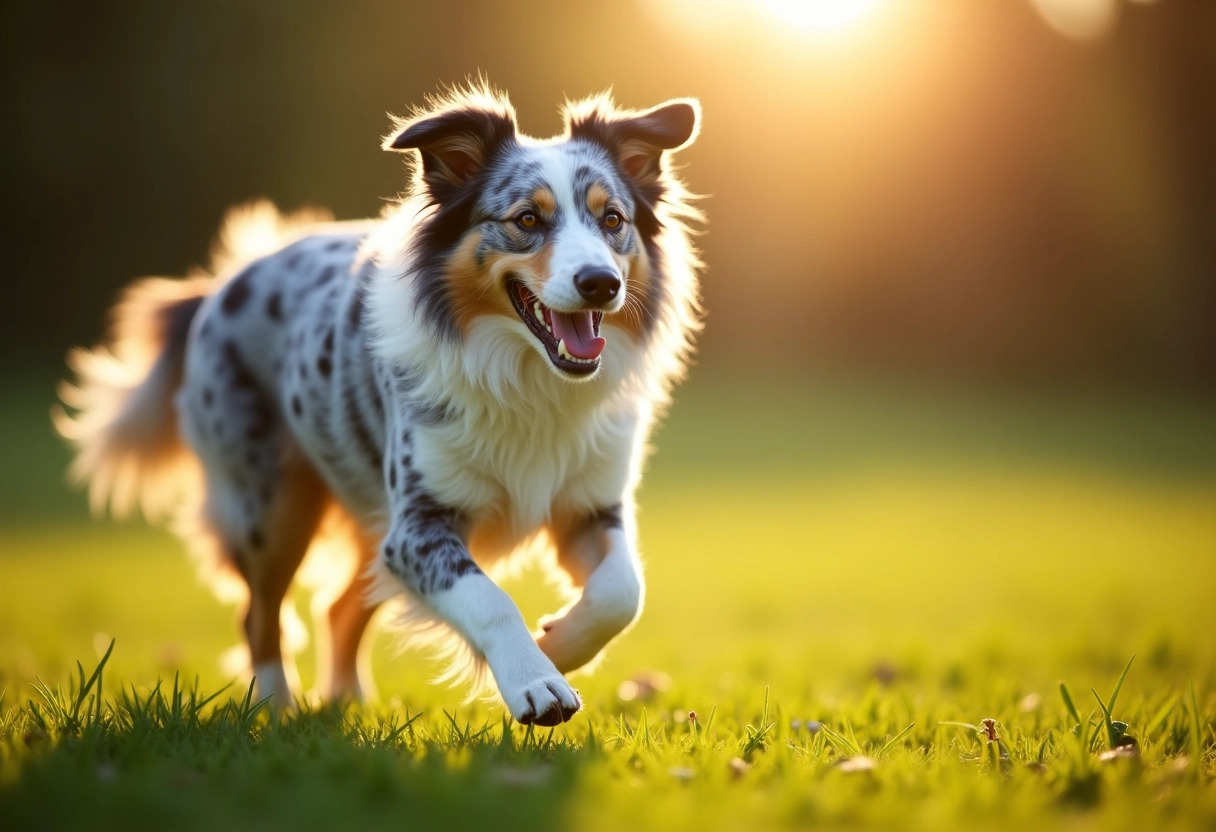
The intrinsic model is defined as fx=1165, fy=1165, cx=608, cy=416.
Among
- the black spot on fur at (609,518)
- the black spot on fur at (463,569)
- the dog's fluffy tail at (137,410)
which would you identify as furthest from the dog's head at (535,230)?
the dog's fluffy tail at (137,410)

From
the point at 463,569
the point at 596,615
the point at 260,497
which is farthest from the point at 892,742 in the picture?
the point at 260,497

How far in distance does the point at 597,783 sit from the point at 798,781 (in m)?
0.53

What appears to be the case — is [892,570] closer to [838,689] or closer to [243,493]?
[838,689]

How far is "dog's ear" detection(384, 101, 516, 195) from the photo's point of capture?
433 cm

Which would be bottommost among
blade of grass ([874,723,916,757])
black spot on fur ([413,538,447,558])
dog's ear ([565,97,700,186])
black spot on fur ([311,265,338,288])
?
blade of grass ([874,723,916,757])

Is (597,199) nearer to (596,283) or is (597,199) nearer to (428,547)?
(596,283)

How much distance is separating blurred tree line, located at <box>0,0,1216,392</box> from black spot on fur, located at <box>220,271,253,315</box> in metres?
15.9

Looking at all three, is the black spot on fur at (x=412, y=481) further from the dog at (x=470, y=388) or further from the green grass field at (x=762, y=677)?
the green grass field at (x=762, y=677)

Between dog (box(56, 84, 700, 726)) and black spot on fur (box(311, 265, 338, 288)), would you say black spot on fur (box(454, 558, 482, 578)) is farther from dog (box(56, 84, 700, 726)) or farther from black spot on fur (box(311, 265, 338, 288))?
black spot on fur (box(311, 265, 338, 288))

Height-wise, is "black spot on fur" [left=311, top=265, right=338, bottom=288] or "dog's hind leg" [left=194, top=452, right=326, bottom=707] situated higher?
"black spot on fur" [left=311, top=265, right=338, bottom=288]

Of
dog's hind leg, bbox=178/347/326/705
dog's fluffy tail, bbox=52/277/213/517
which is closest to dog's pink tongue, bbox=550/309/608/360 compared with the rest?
dog's hind leg, bbox=178/347/326/705

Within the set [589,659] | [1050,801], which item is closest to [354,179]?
[589,659]

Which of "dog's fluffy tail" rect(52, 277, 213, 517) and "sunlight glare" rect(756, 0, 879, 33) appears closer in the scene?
"dog's fluffy tail" rect(52, 277, 213, 517)

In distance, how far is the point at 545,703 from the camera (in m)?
3.54
